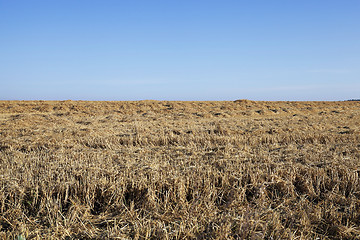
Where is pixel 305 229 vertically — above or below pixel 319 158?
below

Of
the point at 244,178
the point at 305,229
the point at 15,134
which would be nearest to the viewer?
the point at 305,229

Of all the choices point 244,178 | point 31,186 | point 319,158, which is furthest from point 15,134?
point 319,158

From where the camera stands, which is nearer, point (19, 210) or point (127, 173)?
point (19, 210)

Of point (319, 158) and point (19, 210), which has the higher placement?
point (319, 158)

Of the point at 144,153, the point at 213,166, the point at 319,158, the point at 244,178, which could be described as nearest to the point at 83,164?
the point at 144,153

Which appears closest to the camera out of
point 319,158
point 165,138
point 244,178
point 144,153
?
point 244,178

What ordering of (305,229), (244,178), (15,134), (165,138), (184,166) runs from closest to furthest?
(305,229) → (244,178) → (184,166) → (165,138) → (15,134)

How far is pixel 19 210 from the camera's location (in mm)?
3000

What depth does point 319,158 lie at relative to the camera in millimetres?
4805

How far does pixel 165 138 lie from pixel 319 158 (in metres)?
3.73

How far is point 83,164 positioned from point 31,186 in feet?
3.29

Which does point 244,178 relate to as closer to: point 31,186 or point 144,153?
point 144,153

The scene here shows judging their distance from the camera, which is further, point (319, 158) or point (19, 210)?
point (319, 158)

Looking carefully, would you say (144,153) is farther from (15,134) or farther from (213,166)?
(15,134)
